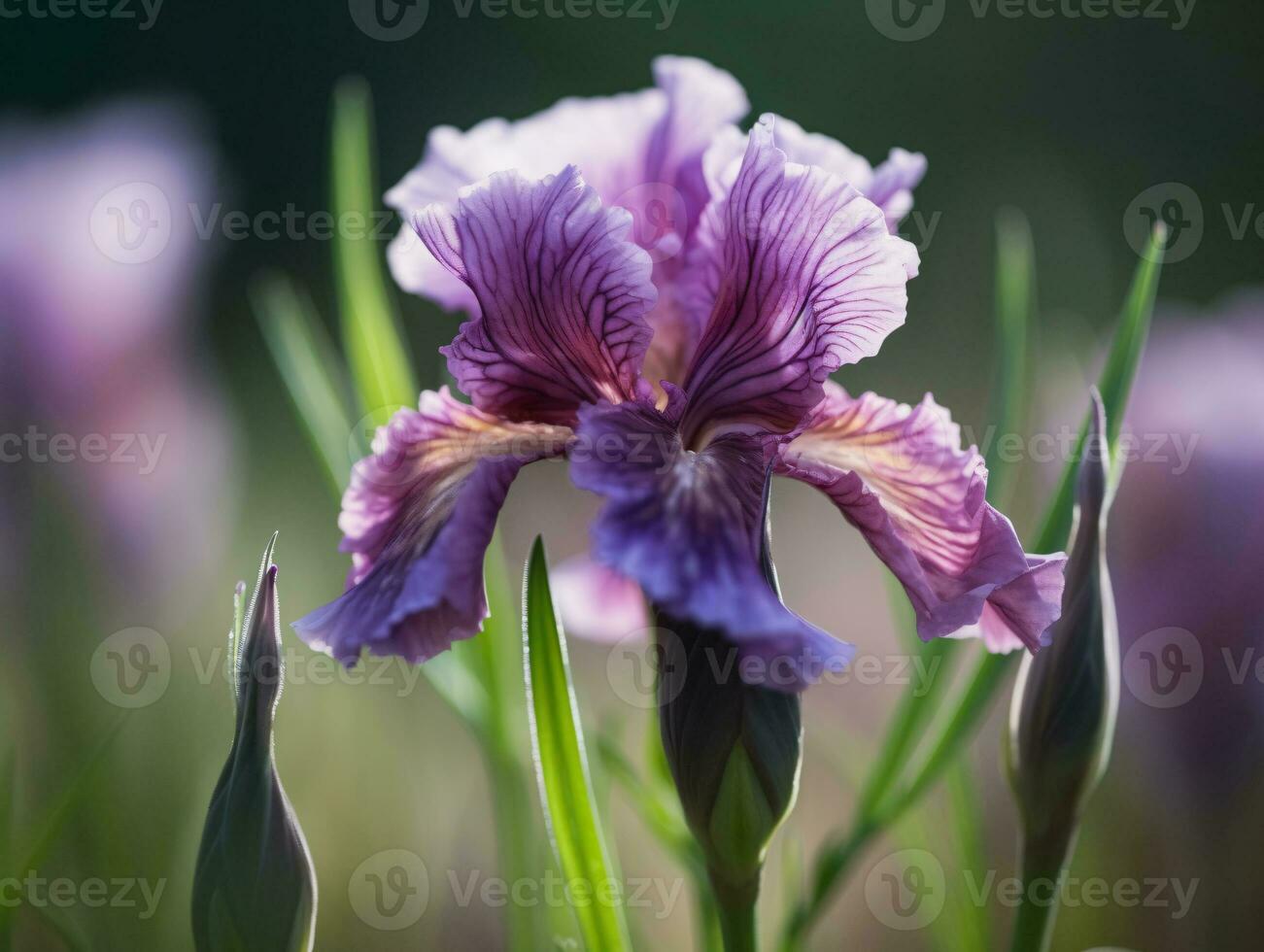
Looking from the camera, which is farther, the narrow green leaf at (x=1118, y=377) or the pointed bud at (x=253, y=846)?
the narrow green leaf at (x=1118, y=377)

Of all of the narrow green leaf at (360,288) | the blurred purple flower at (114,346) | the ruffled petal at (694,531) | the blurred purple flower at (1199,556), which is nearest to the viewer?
the ruffled petal at (694,531)

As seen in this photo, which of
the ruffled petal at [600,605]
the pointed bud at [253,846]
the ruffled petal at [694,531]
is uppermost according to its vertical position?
the ruffled petal at [694,531]

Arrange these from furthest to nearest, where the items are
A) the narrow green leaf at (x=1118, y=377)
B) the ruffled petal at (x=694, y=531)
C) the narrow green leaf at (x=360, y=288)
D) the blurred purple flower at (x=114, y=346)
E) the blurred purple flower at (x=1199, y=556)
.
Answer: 1. the blurred purple flower at (x=114, y=346)
2. the blurred purple flower at (x=1199, y=556)
3. the narrow green leaf at (x=360, y=288)
4. the narrow green leaf at (x=1118, y=377)
5. the ruffled petal at (x=694, y=531)

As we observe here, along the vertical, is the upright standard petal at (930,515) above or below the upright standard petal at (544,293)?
below

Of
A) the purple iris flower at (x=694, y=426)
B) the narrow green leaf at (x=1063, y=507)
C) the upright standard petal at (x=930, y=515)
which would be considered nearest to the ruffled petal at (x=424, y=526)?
the purple iris flower at (x=694, y=426)

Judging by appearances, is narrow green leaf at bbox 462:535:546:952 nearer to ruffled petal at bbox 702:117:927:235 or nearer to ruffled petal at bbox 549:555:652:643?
ruffled petal at bbox 549:555:652:643

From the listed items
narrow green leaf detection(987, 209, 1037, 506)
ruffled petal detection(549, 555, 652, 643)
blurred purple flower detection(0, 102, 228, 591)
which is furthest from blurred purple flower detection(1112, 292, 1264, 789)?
blurred purple flower detection(0, 102, 228, 591)

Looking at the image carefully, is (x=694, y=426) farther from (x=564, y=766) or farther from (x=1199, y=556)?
(x=1199, y=556)

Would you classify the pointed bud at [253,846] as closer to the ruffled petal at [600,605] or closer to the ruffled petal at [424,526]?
the ruffled petal at [424,526]
